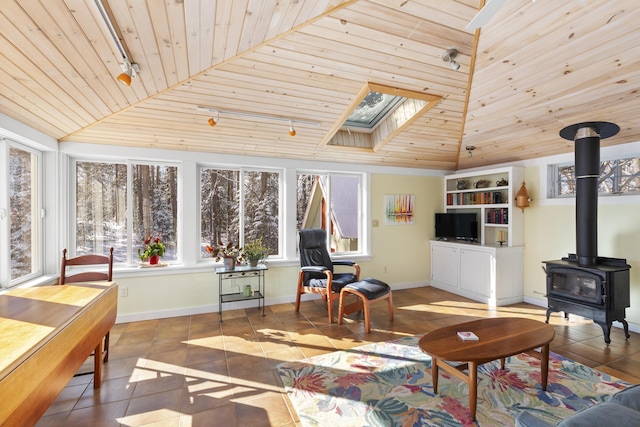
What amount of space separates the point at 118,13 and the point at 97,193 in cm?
272

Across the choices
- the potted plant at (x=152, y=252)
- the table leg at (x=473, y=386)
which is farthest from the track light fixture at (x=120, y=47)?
the table leg at (x=473, y=386)

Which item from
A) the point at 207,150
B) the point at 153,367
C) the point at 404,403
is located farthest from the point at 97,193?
the point at 404,403

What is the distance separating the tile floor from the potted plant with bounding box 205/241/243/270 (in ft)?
2.21

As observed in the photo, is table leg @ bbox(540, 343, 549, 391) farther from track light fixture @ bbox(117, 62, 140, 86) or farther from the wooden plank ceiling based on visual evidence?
track light fixture @ bbox(117, 62, 140, 86)

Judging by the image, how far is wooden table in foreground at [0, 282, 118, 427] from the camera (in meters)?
1.17

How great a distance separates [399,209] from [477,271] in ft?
4.98

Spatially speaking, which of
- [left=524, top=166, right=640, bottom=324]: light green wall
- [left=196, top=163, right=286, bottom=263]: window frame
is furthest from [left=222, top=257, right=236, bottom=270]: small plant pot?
[left=524, top=166, right=640, bottom=324]: light green wall

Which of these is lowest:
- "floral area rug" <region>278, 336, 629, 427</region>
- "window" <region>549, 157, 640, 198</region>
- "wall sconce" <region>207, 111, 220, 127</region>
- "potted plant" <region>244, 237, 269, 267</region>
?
"floral area rug" <region>278, 336, 629, 427</region>

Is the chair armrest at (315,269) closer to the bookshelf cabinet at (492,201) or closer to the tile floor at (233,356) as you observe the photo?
the tile floor at (233,356)

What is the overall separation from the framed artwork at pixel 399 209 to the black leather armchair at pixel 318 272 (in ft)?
4.50

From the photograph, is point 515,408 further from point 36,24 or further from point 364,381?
point 36,24

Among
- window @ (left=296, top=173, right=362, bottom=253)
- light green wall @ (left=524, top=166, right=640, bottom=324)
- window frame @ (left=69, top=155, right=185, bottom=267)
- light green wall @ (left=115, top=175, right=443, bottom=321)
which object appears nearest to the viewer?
light green wall @ (left=524, top=166, right=640, bottom=324)

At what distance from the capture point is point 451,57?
263cm

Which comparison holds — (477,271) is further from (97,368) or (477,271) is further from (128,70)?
(128,70)
